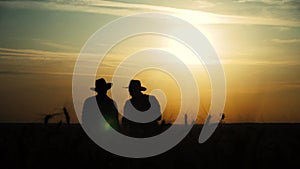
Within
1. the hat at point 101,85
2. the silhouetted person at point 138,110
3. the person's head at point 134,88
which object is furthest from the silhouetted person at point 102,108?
the person's head at point 134,88

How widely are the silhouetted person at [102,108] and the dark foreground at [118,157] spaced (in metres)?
0.70

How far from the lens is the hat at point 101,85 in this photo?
15055 mm

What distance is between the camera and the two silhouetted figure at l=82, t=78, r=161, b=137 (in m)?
14.8

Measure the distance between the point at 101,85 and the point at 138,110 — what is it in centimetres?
116

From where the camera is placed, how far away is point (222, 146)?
13453 millimetres

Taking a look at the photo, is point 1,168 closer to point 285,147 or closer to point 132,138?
point 132,138

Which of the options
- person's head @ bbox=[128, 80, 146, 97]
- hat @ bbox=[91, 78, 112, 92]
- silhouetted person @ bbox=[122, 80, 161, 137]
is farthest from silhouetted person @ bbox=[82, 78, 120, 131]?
person's head @ bbox=[128, 80, 146, 97]

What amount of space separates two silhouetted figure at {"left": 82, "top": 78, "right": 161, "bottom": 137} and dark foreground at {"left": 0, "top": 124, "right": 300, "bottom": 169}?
1000 mm

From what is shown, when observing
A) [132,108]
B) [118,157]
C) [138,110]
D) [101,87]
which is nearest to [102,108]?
[101,87]

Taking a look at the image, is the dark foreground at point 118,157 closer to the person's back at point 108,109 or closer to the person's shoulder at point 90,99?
the person's back at point 108,109

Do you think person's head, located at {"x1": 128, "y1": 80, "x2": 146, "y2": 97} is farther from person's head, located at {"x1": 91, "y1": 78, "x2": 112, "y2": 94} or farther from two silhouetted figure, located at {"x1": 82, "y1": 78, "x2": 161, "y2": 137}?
person's head, located at {"x1": 91, "y1": 78, "x2": 112, "y2": 94}

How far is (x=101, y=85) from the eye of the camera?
15.1m

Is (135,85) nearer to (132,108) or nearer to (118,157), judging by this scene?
(132,108)

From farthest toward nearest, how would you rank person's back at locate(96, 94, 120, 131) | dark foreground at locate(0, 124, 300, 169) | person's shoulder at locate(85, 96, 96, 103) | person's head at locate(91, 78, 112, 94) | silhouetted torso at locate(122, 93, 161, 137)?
1. silhouetted torso at locate(122, 93, 161, 137)
2. person's head at locate(91, 78, 112, 94)
3. person's shoulder at locate(85, 96, 96, 103)
4. person's back at locate(96, 94, 120, 131)
5. dark foreground at locate(0, 124, 300, 169)
